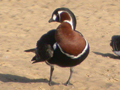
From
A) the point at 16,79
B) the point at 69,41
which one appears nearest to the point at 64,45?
the point at 69,41

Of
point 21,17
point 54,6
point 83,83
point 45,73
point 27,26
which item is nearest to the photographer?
point 83,83

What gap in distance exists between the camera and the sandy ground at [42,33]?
19.9 ft

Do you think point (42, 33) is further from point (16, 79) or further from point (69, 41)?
point (69, 41)

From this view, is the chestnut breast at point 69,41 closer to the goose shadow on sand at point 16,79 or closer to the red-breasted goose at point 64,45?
the red-breasted goose at point 64,45

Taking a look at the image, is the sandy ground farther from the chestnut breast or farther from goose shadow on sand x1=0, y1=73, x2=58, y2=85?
the chestnut breast

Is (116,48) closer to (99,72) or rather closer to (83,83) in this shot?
(99,72)

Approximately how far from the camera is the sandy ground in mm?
6069

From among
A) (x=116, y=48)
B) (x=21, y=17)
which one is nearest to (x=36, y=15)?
(x=21, y=17)

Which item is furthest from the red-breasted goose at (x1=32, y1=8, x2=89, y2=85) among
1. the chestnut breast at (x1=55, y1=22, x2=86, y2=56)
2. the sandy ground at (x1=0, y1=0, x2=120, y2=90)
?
the sandy ground at (x1=0, y1=0, x2=120, y2=90)

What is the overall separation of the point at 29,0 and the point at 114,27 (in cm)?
447

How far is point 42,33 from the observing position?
9.49 metres

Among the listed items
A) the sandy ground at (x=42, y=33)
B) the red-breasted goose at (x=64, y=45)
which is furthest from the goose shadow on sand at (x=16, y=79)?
the red-breasted goose at (x=64, y=45)

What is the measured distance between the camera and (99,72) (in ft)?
22.3

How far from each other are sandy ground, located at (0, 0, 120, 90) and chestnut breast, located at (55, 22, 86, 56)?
3.45 ft
